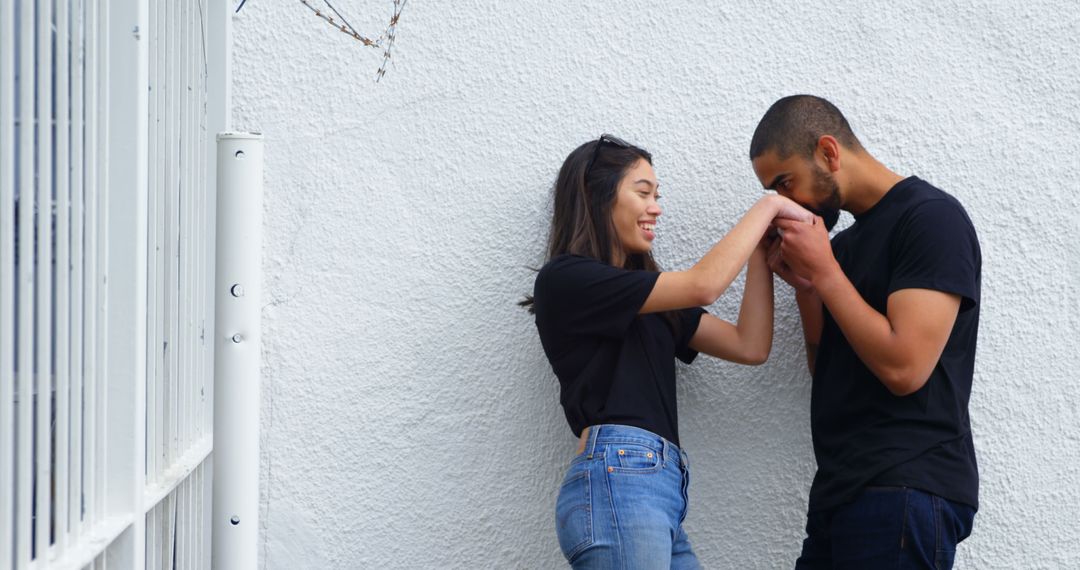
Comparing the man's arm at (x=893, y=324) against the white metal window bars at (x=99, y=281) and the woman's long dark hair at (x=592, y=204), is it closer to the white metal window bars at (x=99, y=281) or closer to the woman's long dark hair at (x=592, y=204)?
the woman's long dark hair at (x=592, y=204)

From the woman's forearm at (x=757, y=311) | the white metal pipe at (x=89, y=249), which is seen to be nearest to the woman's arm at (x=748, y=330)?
Result: the woman's forearm at (x=757, y=311)

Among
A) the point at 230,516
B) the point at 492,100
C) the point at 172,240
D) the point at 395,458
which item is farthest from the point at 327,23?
the point at 230,516

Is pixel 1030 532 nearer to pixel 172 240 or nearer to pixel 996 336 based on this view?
pixel 996 336

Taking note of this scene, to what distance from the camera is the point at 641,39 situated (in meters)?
2.89

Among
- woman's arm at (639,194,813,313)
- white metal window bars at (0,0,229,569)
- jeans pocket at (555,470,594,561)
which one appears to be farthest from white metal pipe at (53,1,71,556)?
woman's arm at (639,194,813,313)

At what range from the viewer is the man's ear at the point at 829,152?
2459 mm

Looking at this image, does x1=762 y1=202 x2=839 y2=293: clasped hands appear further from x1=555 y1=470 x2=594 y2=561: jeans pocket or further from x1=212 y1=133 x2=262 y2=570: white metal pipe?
x1=212 y1=133 x2=262 y2=570: white metal pipe

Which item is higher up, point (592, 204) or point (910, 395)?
point (592, 204)

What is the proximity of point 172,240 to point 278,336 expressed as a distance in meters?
0.61

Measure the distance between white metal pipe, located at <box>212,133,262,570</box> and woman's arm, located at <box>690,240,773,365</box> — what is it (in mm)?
1328

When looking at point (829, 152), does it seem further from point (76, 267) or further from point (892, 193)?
point (76, 267)

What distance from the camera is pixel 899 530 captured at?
7.11 feet

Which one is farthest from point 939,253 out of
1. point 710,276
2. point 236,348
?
point 236,348

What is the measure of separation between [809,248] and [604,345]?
0.59 m
